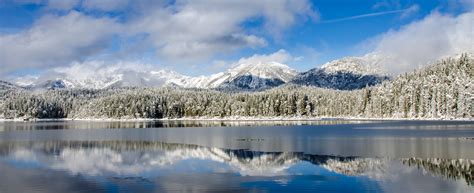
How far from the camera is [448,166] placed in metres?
40.1

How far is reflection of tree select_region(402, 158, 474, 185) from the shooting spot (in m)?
35.3

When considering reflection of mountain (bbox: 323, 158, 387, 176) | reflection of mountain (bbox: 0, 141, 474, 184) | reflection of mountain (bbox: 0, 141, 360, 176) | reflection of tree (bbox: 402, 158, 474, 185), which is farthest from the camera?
reflection of mountain (bbox: 0, 141, 360, 176)

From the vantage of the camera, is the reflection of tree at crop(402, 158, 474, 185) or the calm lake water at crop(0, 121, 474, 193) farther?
the reflection of tree at crop(402, 158, 474, 185)

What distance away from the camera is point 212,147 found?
209 feet

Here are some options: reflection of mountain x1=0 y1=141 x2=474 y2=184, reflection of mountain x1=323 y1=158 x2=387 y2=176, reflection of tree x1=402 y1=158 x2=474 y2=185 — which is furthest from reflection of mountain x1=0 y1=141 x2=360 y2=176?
reflection of tree x1=402 y1=158 x2=474 y2=185

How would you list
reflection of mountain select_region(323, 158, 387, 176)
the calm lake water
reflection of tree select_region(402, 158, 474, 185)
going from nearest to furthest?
1. the calm lake water
2. reflection of tree select_region(402, 158, 474, 185)
3. reflection of mountain select_region(323, 158, 387, 176)

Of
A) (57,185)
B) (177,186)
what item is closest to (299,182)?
(177,186)

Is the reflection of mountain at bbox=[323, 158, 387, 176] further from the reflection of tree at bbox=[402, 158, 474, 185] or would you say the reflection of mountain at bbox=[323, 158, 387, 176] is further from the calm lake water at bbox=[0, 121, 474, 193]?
the reflection of tree at bbox=[402, 158, 474, 185]

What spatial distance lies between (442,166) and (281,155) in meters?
17.4

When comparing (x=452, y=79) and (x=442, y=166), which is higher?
(x=452, y=79)

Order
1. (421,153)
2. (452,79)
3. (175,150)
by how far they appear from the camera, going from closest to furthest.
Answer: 1. (421,153)
2. (175,150)
3. (452,79)

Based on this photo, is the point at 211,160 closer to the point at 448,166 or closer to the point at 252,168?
the point at 252,168

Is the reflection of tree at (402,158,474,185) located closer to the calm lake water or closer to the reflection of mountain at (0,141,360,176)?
the calm lake water

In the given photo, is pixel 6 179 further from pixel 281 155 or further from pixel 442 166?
pixel 442 166
